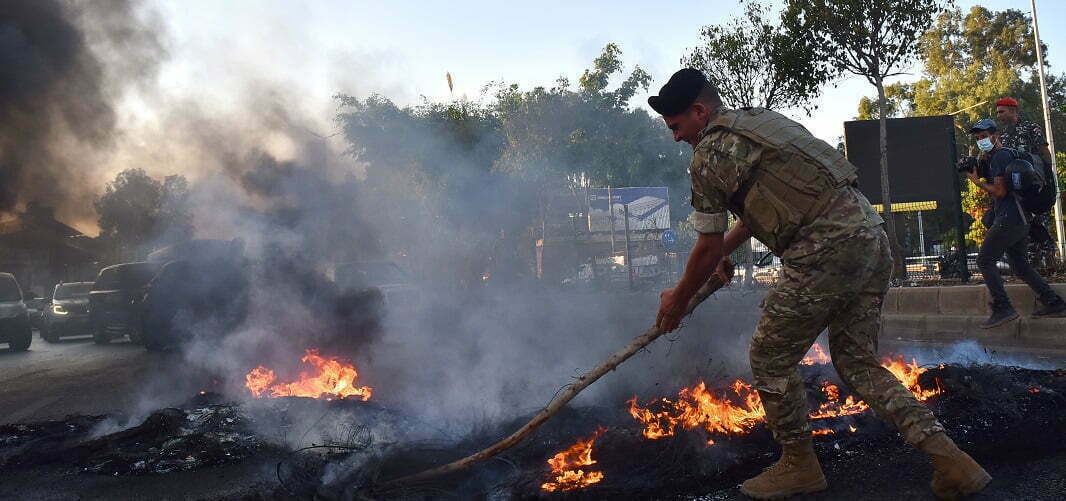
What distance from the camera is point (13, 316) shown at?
536 inches

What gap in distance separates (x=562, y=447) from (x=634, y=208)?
106ft

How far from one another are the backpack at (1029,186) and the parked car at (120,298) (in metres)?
13.4

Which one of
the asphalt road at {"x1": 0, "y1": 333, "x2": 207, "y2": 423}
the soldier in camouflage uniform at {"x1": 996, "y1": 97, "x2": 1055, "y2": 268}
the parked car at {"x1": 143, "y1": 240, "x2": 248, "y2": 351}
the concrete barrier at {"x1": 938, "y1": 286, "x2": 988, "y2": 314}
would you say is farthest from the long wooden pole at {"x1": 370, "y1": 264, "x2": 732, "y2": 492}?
the concrete barrier at {"x1": 938, "y1": 286, "x2": 988, "y2": 314}

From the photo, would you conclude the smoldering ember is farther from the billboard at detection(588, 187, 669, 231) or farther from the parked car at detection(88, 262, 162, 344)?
the billboard at detection(588, 187, 669, 231)

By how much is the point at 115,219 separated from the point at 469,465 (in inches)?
667

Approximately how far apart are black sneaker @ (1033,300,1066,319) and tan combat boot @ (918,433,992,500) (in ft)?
15.2

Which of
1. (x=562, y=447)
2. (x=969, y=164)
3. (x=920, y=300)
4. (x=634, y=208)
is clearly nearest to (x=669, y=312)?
(x=562, y=447)

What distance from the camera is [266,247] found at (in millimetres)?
9773

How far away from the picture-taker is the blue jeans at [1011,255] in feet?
19.4

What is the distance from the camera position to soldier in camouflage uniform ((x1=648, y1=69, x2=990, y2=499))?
2.72 m

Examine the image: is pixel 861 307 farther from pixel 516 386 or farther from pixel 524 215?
pixel 524 215

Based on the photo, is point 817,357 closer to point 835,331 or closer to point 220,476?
point 835,331

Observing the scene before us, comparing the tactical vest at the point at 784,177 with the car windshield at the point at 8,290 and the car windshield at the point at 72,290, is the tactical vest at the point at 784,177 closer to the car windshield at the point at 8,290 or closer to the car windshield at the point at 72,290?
the car windshield at the point at 8,290

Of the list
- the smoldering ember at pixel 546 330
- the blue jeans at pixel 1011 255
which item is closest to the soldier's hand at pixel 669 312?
the smoldering ember at pixel 546 330
